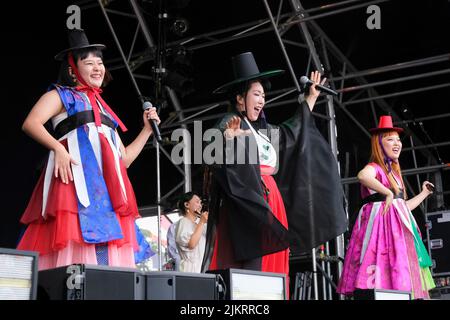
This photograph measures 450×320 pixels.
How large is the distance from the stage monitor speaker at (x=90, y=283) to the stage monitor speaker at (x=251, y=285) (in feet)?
0.88

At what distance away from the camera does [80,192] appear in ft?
10.5

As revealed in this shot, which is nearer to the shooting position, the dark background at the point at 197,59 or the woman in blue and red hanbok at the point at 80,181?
the woman in blue and red hanbok at the point at 80,181

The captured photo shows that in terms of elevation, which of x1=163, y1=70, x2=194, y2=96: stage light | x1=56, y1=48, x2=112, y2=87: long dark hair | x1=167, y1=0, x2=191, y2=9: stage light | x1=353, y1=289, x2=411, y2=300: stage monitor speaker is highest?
x1=167, y1=0, x2=191, y2=9: stage light

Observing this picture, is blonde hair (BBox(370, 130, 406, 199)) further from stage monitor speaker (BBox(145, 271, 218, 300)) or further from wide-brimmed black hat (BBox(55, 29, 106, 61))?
stage monitor speaker (BBox(145, 271, 218, 300))

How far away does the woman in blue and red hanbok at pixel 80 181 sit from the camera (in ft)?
10.4

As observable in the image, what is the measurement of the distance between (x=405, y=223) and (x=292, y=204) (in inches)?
55.4

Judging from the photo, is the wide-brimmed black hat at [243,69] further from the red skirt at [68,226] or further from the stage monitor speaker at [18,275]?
the stage monitor speaker at [18,275]

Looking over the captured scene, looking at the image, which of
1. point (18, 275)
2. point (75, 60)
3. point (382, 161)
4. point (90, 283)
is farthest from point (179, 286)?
point (382, 161)

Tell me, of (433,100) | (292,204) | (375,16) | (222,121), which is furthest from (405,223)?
(433,100)

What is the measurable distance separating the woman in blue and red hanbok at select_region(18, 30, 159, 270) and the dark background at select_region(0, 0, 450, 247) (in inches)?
118

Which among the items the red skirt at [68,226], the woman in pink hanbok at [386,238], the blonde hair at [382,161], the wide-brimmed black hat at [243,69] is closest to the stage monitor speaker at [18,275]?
the red skirt at [68,226]

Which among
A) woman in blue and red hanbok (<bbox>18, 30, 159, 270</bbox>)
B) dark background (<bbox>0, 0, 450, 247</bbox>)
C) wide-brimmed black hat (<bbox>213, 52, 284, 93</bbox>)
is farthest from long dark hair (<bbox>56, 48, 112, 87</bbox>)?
dark background (<bbox>0, 0, 450, 247</bbox>)

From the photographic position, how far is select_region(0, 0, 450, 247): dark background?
6430 mm
